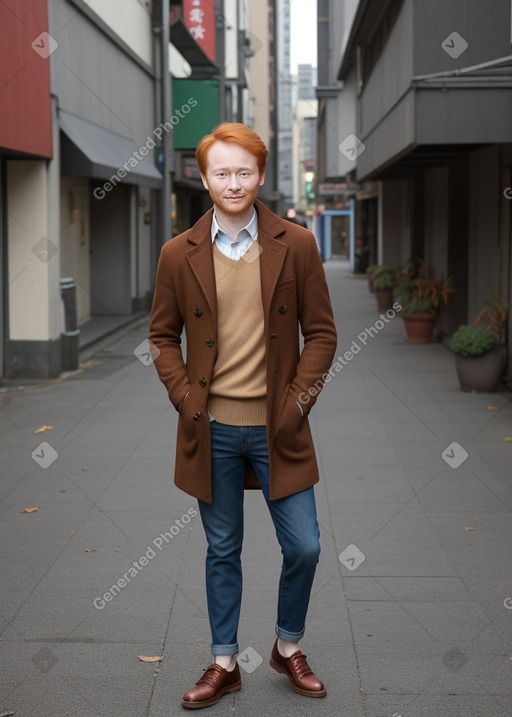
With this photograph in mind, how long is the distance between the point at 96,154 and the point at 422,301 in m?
5.52

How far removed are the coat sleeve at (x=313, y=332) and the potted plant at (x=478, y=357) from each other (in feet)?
26.4

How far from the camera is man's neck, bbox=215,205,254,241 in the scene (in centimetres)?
409

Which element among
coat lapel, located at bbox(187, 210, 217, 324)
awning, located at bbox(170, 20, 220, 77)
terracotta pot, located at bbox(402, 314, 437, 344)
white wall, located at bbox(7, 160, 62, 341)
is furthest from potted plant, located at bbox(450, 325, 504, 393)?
awning, located at bbox(170, 20, 220, 77)

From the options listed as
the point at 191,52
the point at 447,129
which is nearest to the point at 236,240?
the point at 447,129

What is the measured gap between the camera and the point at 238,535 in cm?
422

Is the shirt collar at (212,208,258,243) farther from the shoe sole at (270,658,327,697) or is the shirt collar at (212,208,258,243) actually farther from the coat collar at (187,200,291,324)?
the shoe sole at (270,658,327,697)

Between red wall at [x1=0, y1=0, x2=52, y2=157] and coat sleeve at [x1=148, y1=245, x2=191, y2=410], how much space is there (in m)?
7.87

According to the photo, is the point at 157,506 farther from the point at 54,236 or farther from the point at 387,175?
the point at 387,175

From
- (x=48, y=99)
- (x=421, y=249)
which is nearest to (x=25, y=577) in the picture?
(x=48, y=99)

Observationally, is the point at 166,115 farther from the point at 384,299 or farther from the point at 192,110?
the point at 384,299

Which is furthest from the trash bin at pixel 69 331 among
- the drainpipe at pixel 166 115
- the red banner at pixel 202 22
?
the red banner at pixel 202 22

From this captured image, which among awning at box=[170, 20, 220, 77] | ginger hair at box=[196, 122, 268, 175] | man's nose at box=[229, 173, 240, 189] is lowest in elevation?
man's nose at box=[229, 173, 240, 189]

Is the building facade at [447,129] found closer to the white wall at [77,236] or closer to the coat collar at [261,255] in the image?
the white wall at [77,236]

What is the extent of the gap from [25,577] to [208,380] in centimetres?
228
